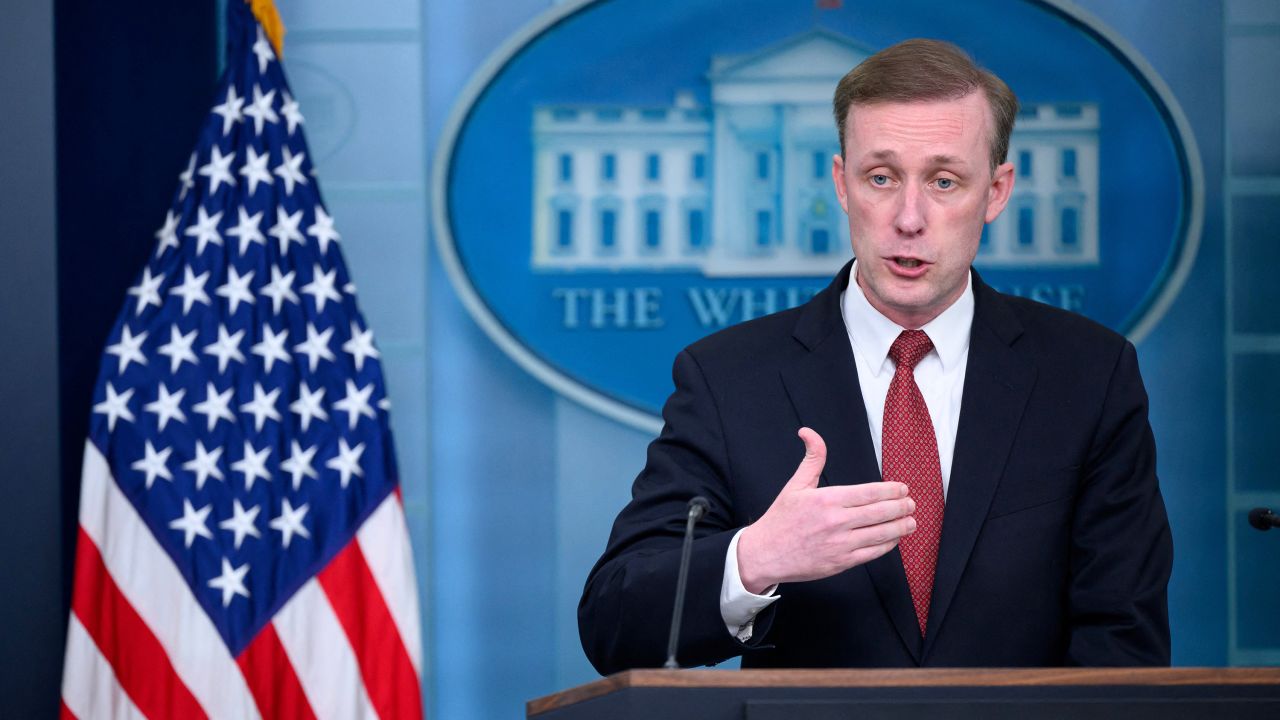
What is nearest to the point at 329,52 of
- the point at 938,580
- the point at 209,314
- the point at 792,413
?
the point at 209,314

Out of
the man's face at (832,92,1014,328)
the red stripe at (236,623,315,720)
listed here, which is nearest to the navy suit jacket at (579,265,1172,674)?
the man's face at (832,92,1014,328)

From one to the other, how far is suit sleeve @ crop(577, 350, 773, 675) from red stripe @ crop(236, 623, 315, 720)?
4.45 feet

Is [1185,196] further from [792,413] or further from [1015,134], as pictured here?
[792,413]

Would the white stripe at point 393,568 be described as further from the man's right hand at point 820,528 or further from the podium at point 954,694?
the podium at point 954,694

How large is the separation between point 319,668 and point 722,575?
65.5 inches

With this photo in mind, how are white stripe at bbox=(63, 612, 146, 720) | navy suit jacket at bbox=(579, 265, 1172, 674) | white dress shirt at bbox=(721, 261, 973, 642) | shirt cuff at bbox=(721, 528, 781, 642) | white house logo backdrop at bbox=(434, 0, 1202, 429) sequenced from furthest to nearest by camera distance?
white house logo backdrop at bbox=(434, 0, 1202, 429) < white stripe at bbox=(63, 612, 146, 720) < white dress shirt at bbox=(721, 261, 973, 642) < navy suit jacket at bbox=(579, 265, 1172, 674) < shirt cuff at bbox=(721, 528, 781, 642)

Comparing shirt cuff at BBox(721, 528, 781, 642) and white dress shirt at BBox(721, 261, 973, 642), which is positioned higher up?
white dress shirt at BBox(721, 261, 973, 642)

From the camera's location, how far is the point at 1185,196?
3.19 m

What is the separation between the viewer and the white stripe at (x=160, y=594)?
2.71 m

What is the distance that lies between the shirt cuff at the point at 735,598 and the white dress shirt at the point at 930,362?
14.2 inches

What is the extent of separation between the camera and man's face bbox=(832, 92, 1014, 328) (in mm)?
1777

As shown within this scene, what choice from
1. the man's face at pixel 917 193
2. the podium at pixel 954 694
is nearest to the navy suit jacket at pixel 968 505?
the man's face at pixel 917 193

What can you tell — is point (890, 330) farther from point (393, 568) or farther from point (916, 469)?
point (393, 568)

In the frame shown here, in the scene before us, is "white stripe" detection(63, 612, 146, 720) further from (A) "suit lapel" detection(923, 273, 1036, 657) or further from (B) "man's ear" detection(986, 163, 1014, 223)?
(B) "man's ear" detection(986, 163, 1014, 223)
